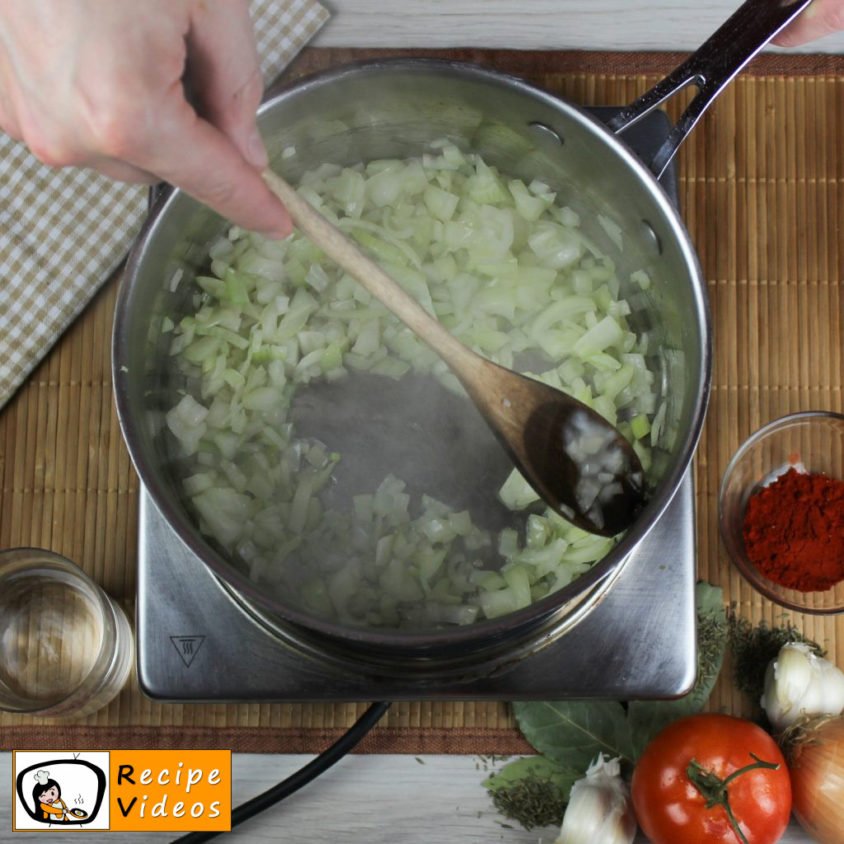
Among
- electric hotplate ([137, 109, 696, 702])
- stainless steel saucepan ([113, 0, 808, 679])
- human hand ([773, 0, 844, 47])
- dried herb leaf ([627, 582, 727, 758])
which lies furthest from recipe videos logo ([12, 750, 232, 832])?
human hand ([773, 0, 844, 47])

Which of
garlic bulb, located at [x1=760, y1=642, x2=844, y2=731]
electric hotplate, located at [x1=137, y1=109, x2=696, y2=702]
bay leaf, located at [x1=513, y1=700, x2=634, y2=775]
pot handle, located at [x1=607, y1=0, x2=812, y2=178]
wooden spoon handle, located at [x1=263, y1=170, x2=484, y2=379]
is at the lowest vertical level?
bay leaf, located at [x1=513, y1=700, x2=634, y2=775]

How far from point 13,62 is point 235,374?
54 centimetres

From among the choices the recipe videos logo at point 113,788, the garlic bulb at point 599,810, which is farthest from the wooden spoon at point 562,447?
the recipe videos logo at point 113,788

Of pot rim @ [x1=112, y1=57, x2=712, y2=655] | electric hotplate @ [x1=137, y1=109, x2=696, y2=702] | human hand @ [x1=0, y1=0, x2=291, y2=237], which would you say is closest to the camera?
human hand @ [x1=0, y1=0, x2=291, y2=237]

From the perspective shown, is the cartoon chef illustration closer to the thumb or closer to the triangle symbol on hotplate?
the triangle symbol on hotplate

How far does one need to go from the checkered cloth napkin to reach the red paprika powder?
97 centimetres

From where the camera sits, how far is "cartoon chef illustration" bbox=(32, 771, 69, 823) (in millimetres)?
1276

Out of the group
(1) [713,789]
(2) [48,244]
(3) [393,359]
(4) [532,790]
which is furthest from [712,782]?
(2) [48,244]

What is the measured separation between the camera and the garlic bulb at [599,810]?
3.97 feet

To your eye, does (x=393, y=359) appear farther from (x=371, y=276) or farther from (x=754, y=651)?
(x=754, y=651)

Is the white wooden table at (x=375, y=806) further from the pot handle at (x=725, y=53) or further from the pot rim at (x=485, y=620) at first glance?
the pot handle at (x=725, y=53)

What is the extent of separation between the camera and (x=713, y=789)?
1177 mm

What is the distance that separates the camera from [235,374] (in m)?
1.17

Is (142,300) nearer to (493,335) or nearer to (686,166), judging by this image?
(493,335)
